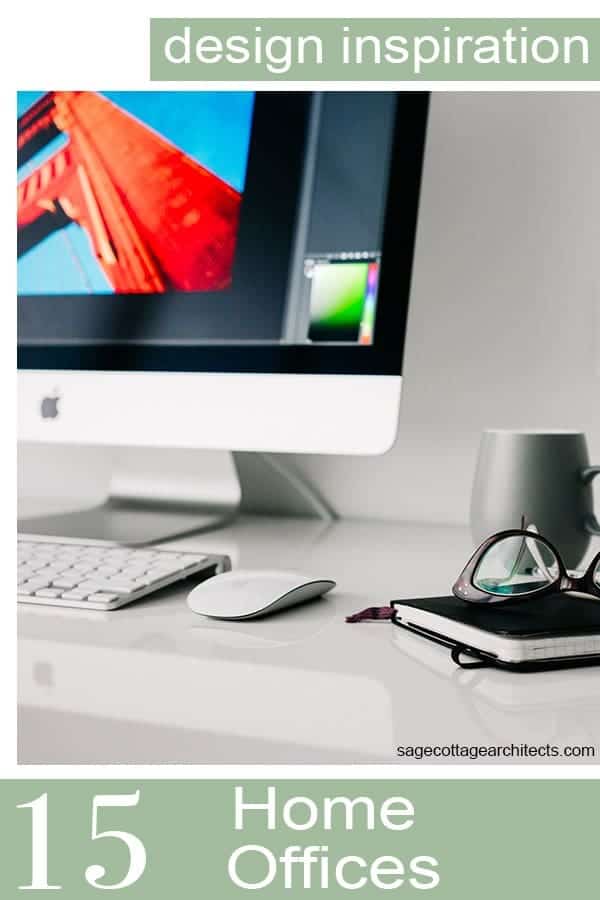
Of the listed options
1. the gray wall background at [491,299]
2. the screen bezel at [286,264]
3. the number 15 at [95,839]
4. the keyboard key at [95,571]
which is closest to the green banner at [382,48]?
the screen bezel at [286,264]

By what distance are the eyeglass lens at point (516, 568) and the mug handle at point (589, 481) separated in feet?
0.48

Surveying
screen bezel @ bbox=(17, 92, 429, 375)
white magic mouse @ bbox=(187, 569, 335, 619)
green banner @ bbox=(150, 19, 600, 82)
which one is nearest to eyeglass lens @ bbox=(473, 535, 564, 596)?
white magic mouse @ bbox=(187, 569, 335, 619)

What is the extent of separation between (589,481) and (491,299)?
1.12 feet

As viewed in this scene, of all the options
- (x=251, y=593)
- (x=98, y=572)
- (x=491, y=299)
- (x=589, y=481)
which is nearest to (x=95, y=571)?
(x=98, y=572)

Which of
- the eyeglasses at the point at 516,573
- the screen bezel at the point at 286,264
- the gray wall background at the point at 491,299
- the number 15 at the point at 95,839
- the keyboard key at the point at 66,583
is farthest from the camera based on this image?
the gray wall background at the point at 491,299

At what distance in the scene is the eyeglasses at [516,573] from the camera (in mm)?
484

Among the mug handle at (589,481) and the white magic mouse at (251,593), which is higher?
the mug handle at (589,481)

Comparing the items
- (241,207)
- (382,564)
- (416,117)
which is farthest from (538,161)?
(382,564)

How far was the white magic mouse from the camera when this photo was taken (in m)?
0.55

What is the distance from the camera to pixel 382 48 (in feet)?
2.26

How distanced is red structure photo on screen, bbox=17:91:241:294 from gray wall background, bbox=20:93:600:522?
0.85 ft

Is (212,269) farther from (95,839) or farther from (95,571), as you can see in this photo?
(95,839)

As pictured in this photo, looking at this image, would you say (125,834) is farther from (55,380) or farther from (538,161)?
(538,161)

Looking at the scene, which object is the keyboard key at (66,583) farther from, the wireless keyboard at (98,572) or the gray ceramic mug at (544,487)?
the gray ceramic mug at (544,487)
